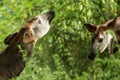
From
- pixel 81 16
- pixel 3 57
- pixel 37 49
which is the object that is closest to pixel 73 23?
pixel 81 16

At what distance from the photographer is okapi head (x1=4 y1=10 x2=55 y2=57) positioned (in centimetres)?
564

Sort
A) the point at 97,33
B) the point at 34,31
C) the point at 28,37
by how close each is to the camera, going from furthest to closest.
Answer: the point at 97,33 → the point at 34,31 → the point at 28,37

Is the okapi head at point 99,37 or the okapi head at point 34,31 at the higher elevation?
the okapi head at point 34,31

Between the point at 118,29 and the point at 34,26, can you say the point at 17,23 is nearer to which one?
the point at 34,26

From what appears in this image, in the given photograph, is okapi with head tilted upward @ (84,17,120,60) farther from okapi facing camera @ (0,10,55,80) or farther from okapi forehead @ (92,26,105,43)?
okapi facing camera @ (0,10,55,80)

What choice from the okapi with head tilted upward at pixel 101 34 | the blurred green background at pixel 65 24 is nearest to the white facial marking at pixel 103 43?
the okapi with head tilted upward at pixel 101 34

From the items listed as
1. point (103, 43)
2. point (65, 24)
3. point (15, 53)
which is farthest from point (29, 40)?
point (65, 24)

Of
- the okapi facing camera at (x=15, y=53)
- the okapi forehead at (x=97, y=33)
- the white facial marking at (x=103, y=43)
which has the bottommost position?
the white facial marking at (x=103, y=43)

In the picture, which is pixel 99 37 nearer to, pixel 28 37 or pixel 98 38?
pixel 98 38

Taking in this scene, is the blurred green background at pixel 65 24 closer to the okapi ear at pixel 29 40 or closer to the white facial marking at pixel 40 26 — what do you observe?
the white facial marking at pixel 40 26

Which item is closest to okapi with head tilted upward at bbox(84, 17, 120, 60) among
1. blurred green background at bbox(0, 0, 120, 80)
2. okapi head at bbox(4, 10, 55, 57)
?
blurred green background at bbox(0, 0, 120, 80)

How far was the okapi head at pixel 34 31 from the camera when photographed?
5.64m

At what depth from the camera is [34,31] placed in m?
6.06

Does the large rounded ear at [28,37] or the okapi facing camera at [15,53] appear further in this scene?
the large rounded ear at [28,37]
